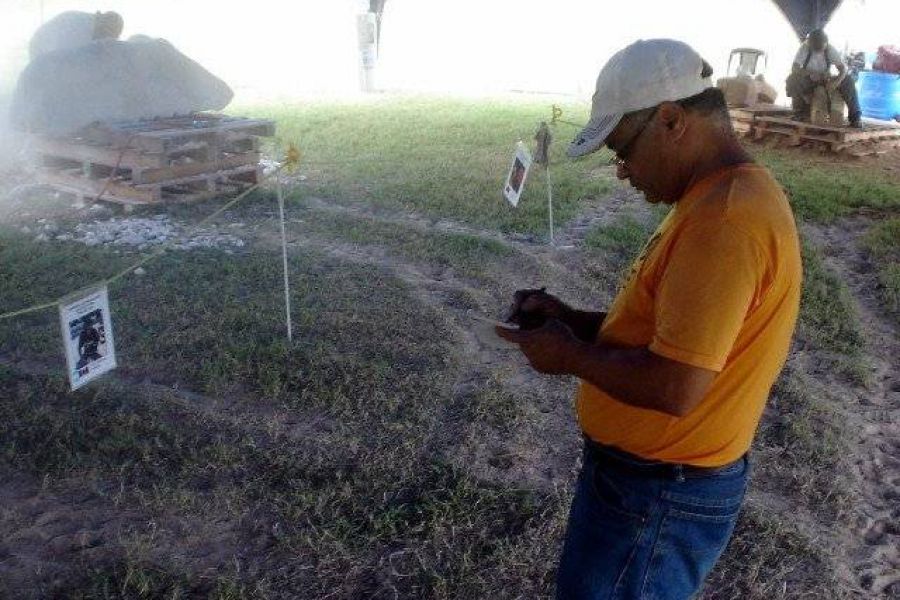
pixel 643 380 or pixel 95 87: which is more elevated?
pixel 95 87

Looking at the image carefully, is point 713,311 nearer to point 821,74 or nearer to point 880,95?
point 821,74

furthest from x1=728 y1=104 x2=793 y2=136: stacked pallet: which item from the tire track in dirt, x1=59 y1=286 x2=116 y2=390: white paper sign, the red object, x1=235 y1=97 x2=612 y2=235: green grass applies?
x1=59 y1=286 x2=116 y2=390: white paper sign

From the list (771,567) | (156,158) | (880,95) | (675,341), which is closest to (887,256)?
(771,567)

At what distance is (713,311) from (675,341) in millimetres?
92

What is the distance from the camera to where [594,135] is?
1.80m

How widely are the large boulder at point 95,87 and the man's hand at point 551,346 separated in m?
7.86

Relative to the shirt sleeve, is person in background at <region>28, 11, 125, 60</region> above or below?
above

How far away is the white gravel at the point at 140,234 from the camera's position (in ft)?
22.2

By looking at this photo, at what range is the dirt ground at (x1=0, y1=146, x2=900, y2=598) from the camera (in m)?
3.13

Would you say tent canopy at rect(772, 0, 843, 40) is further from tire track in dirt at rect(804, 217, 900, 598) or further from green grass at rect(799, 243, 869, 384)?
green grass at rect(799, 243, 869, 384)

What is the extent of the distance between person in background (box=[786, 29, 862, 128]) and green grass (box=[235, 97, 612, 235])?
3.24 meters

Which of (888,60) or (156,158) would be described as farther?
(888,60)

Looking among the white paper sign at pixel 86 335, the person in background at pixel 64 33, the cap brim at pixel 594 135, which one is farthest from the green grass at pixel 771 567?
the person in background at pixel 64 33

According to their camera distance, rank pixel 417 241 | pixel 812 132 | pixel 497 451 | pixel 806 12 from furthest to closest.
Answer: pixel 806 12 < pixel 812 132 < pixel 417 241 < pixel 497 451
